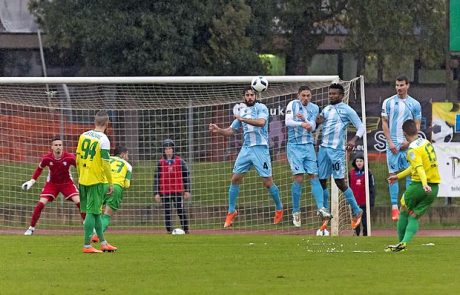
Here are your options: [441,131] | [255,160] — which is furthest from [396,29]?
[255,160]

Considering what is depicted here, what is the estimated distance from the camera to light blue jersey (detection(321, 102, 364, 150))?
20734mm

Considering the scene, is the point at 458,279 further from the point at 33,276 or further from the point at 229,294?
the point at 33,276

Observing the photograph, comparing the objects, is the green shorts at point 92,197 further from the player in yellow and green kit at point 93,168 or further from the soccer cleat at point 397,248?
the soccer cleat at point 397,248

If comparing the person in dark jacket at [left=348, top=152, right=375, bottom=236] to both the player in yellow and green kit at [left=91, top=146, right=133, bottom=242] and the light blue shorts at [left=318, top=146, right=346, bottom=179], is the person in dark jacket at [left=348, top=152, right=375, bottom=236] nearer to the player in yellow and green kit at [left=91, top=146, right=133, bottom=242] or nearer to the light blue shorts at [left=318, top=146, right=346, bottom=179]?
the light blue shorts at [left=318, top=146, right=346, bottom=179]

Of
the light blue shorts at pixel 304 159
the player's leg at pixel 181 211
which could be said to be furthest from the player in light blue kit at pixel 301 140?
the player's leg at pixel 181 211

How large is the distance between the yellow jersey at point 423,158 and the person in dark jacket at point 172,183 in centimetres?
913

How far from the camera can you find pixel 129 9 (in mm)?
37812

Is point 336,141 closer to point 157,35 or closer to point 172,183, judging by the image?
point 172,183

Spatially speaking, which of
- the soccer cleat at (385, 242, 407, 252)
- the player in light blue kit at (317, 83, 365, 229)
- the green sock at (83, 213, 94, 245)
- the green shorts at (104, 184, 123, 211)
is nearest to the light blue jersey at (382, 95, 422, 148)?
the player in light blue kit at (317, 83, 365, 229)

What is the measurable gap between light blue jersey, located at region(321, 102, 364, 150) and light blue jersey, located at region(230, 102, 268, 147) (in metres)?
1.29

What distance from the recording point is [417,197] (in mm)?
16297

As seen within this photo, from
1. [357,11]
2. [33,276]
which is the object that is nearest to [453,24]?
[33,276]

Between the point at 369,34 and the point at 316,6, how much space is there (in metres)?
2.32

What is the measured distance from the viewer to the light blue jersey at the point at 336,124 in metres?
20.7
